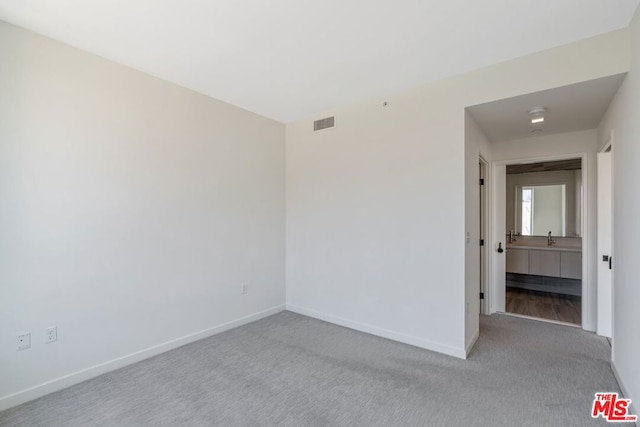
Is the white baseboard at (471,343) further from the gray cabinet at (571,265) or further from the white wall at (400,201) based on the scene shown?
the gray cabinet at (571,265)

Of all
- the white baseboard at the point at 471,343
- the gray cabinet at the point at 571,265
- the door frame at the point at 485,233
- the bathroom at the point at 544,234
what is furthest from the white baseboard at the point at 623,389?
the gray cabinet at the point at 571,265

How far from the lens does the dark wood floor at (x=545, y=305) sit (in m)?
4.20

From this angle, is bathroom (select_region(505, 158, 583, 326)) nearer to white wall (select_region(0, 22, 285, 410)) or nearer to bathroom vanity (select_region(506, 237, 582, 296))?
bathroom vanity (select_region(506, 237, 582, 296))

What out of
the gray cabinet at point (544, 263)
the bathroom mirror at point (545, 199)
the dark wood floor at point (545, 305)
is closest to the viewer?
the dark wood floor at point (545, 305)

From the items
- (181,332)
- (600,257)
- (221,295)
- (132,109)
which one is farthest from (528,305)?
(132,109)

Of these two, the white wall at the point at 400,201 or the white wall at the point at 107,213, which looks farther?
the white wall at the point at 400,201

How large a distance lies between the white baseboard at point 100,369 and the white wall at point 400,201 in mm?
1314

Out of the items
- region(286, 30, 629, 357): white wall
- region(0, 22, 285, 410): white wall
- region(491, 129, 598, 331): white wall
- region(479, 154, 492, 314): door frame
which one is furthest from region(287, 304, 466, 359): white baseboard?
region(491, 129, 598, 331): white wall

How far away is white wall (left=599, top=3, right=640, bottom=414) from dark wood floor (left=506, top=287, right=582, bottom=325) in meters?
1.70

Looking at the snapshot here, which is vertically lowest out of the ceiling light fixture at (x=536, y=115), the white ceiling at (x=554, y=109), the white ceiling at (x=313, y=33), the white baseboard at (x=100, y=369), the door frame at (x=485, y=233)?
the white baseboard at (x=100, y=369)

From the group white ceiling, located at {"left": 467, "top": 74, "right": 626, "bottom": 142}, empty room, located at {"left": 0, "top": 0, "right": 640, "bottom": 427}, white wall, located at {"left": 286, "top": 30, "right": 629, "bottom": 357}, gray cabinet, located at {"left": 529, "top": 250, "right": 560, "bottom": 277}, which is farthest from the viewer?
gray cabinet, located at {"left": 529, "top": 250, "right": 560, "bottom": 277}

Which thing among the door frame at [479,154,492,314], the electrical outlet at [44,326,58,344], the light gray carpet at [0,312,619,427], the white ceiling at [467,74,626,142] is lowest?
the light gray carpet at [0,312,619,427]

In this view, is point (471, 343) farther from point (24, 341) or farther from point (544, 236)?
point (24, 341)

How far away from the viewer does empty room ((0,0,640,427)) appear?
7.13 ft
